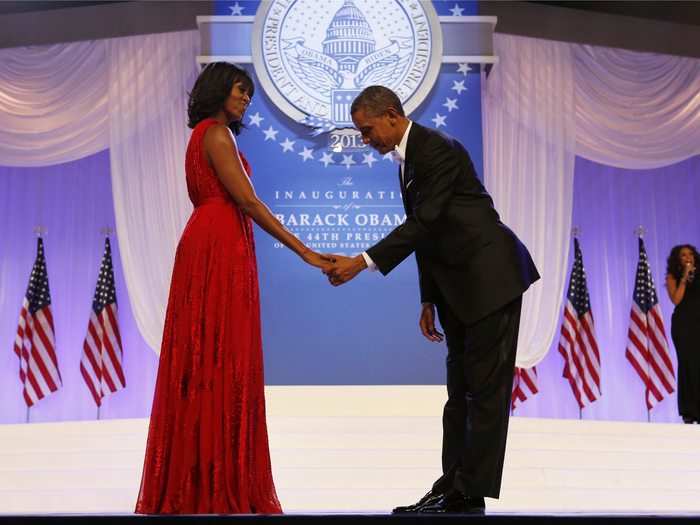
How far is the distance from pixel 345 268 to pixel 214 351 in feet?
1.68

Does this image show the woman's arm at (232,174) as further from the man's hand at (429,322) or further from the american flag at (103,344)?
the american flag at (103,344)

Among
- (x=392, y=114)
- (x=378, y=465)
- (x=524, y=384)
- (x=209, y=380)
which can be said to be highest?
(x=392, y=114)

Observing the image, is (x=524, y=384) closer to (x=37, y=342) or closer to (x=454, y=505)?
(x=37, y=342)

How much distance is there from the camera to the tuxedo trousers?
2.66 m

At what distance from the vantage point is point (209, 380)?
9.10 ft

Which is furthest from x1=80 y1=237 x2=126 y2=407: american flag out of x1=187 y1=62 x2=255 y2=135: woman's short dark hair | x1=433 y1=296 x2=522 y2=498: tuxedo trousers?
x1=433 y1=296 x2=522 y2=498: tuxedo trousers

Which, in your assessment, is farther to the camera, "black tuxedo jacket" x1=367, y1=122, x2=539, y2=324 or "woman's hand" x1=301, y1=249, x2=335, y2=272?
"woman's hand" x1=301, y1=249, x2=335, y2=272

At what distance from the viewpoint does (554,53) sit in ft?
23.7

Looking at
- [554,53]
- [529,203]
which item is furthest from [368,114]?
[554,53]

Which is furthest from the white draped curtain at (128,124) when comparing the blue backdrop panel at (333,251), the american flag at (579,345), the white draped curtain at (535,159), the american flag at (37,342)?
the american flag at (579,345)

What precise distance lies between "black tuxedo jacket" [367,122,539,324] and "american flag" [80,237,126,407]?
4.99 meters

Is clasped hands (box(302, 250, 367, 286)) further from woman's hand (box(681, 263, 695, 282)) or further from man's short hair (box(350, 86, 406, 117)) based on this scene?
woman's hand (box(681, 263, 695, 282))

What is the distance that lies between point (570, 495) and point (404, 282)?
2622mm

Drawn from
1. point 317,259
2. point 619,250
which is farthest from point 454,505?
point 619,250
